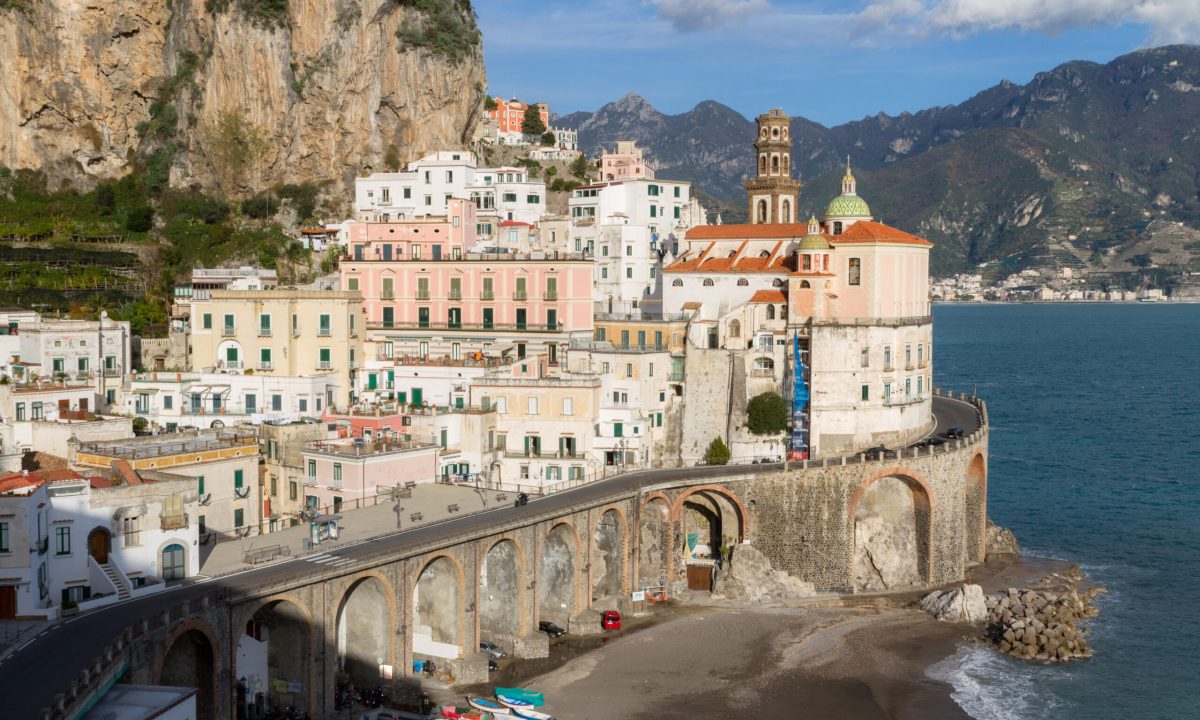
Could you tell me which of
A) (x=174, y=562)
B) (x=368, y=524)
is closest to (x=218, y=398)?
(x=368, y=524)

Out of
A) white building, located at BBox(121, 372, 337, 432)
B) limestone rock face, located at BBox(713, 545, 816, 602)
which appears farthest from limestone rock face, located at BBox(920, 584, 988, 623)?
white building, located at BBox(121, 372, 337, 432)

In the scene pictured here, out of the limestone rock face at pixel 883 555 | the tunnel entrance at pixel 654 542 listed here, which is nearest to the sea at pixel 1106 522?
the limestone rock face at pixel 883 555

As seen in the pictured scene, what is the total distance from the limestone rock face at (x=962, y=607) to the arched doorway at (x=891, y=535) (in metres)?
4.27

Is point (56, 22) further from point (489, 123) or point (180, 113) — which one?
point (489, 123)

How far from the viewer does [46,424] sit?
61.7 m

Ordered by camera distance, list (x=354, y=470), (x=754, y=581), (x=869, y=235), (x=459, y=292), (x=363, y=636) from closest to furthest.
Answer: (x=363, y=636), (x=354, y=470), (x=754, y=581), (x=869, y=235), (x=459, y=292)

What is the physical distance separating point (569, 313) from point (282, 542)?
3481 cm

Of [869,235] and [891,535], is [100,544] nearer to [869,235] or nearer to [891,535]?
[891,535]

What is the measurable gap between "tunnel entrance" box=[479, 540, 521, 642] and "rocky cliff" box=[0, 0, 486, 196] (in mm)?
61150

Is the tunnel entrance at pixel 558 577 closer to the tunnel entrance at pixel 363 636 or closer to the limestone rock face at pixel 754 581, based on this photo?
the limestone rock face at pixel 754 581

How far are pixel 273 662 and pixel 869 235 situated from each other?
47.7 metres

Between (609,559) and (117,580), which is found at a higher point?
(117,580)

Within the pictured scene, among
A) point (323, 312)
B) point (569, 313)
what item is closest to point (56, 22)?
point (323, 312)

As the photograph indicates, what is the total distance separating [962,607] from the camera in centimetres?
6600
